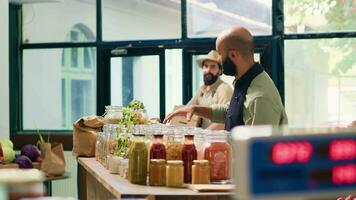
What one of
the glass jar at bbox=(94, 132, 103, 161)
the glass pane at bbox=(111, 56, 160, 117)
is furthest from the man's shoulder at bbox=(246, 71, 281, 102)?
the glass pane at bbox=(111, 56, 160, 117)

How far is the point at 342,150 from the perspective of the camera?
0.96 m

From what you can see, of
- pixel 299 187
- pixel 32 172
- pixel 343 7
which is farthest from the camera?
pixel 343 7

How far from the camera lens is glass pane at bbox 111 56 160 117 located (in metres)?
7.25

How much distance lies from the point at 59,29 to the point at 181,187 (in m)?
5.19

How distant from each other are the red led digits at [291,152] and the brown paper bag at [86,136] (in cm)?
350

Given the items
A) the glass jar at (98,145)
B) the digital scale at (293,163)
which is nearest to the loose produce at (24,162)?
the glass jar at (98,145)

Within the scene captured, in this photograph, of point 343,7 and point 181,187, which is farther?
point 343,7

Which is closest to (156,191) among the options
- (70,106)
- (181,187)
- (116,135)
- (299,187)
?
(181,187)

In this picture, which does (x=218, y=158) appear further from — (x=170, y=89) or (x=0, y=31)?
(x=170, y=89)

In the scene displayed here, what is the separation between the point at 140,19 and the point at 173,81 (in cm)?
85

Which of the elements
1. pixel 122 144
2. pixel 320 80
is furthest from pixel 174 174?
pixel 320 80

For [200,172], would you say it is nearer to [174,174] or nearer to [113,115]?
[174,174]

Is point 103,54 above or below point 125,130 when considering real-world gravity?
above

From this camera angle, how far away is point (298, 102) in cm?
675
